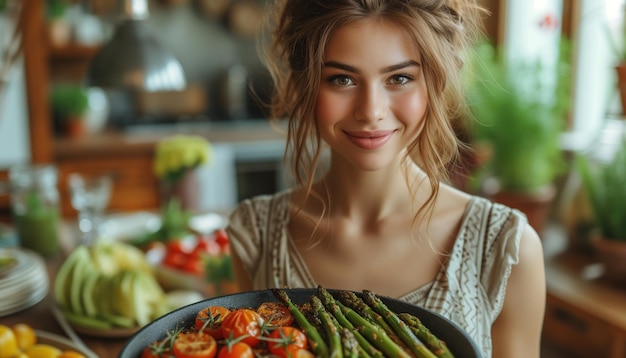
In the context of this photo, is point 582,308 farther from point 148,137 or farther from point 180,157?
point 148,137

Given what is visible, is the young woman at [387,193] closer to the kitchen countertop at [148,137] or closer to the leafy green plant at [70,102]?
the kitchen countertop at [148,137]

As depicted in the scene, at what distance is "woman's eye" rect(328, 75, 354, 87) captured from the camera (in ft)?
3.34

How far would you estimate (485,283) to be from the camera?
1.12 metres

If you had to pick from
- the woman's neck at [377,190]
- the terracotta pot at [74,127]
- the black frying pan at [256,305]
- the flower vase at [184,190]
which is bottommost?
the flower vase at [184,190]

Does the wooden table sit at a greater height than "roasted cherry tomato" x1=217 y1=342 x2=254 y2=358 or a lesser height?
lesser

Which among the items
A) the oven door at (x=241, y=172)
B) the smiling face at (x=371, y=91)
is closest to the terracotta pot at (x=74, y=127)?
the oven door at (x=241, y=172)

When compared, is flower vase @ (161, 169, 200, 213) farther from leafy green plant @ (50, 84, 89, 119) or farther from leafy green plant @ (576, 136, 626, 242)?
leafy green plant @ (50, 84, 89, 119)

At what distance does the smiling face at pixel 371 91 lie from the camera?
39.1 inches

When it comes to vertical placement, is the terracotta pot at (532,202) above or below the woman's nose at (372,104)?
below

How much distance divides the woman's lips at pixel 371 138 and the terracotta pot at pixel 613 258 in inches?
62.6

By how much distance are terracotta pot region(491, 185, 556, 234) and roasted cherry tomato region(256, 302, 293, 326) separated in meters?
2.08

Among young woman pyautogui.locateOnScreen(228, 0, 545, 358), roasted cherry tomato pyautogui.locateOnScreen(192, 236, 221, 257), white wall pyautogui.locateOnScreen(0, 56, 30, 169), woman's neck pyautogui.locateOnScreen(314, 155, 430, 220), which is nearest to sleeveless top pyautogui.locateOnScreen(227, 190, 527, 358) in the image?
young woman pyautogui.locateOnScreen(228, 0, 545, 358)

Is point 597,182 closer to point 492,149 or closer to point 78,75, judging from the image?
point 492,149

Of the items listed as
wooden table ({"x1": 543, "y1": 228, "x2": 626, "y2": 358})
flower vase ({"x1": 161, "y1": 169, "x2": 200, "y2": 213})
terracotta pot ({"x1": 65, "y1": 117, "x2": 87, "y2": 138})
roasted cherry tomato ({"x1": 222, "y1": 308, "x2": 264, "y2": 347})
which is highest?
roasted cherry tomato ({"x1": 222, "y1": 308, "x2": 264, "y2": 347})
